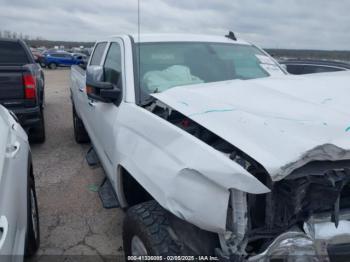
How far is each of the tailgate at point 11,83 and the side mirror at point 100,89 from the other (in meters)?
2.57

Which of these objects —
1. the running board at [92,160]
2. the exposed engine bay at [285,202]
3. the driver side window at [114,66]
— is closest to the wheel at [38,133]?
the running board at [92,160]

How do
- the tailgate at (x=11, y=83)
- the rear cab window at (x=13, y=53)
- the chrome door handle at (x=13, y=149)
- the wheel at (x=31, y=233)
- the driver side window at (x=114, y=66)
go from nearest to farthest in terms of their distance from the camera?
the chrome door handle at (x=13, y=149), the wheel at (x=31, y=233), the driver side window at (x=114, y=66), the tailgate at (x=11, y=83), the rear cab window at (x=13, y=53)

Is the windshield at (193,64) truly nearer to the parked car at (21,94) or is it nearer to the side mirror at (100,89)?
the side mirror at (100,89)

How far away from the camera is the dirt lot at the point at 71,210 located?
3.34m

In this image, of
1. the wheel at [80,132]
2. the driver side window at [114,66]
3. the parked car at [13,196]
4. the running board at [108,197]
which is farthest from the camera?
the wheel at [80,132]

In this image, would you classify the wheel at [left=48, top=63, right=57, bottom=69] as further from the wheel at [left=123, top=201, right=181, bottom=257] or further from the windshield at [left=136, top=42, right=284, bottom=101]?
the wheel at [left=123, top=201, right=181, bottom=257]

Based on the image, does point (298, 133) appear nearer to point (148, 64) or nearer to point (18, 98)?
point (148, 64)

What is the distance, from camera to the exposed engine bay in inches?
70.5

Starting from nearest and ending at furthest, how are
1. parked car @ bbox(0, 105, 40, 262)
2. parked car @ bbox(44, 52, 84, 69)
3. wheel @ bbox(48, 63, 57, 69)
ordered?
1. parked car @ bbox(0, 105, 40, 262)
2. parked car @ bbox(44, 52, 84, 69)
3. wheel @ bbox(48, 63, 57, 69)

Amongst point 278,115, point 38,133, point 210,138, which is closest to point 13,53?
point 38,133

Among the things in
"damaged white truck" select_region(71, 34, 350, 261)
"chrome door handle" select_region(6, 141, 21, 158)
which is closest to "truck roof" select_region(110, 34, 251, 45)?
"damaged white truck" select_region(71, 34, 350, 261)

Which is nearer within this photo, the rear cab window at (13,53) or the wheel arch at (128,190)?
the wheel arch at (128,190)

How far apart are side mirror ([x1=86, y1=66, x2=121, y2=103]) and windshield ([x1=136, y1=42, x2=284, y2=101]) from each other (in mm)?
235

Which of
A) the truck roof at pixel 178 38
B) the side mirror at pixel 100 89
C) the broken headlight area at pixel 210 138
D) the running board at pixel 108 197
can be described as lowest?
the running board at pixel 108 197
